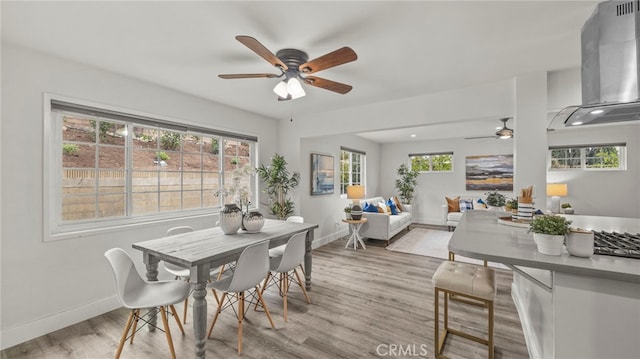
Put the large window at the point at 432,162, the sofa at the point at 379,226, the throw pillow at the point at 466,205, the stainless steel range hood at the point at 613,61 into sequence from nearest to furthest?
1. the stainless steel range hood at the point at 613,61
2. the sofa at the point at 379,226
3. the throw pillow at the point at 466,205
4. the large window at the point at 432,162

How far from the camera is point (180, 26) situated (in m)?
1.85

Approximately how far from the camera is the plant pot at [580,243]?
1.19m

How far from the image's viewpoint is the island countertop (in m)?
1.08

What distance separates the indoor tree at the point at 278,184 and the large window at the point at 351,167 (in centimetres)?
180

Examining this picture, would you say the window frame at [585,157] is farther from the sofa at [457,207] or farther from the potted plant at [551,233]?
the potted plant at [551,233]

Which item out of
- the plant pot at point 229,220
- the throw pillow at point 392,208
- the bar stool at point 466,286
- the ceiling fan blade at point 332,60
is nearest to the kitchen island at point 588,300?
the bar stool at point 466,286

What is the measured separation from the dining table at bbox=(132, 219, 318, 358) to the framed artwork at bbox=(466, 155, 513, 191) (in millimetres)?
5853

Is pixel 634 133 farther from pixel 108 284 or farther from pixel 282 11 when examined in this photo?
pixel 108 284

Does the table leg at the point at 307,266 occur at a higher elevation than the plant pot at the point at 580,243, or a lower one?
lower

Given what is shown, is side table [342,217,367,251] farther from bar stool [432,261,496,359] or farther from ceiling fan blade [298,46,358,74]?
ceiling fan blade [298,46,358,74]

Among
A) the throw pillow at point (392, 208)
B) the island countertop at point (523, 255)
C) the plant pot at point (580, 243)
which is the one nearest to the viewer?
the island countertop at point (523, 255)

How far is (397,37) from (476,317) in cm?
265

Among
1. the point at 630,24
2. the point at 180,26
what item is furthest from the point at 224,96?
the point at 630,24

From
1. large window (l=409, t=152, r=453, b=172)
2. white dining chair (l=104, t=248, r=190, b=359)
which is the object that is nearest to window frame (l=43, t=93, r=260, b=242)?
white dining chair (l=104, t=248, r=190, b=359)
